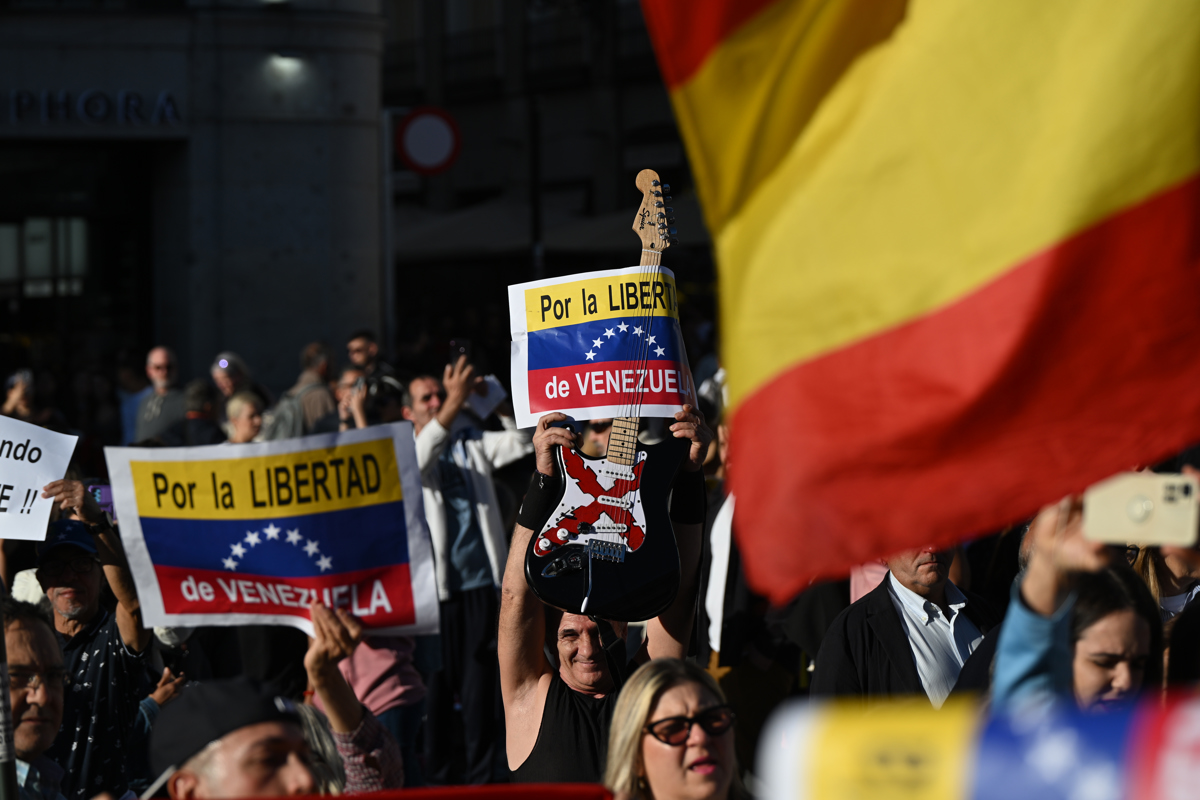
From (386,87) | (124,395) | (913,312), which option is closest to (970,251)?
(913,312)

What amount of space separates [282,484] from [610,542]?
101cm

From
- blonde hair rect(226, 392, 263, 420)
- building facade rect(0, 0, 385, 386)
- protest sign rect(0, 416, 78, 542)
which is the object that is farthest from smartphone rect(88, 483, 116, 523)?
building facade rect(0, 0, 385, 386)

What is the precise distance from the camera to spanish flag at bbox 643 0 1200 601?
7.30 feet

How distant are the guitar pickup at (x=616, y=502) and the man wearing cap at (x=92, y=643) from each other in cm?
157

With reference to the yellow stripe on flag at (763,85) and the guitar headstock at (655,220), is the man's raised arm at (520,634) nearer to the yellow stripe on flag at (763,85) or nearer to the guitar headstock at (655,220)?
the guitar headstock at (655,220)

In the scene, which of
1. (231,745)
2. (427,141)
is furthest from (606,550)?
(427,141)

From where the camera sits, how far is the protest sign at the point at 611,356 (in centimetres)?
471

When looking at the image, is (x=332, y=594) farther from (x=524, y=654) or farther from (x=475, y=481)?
(x=475, y=481)

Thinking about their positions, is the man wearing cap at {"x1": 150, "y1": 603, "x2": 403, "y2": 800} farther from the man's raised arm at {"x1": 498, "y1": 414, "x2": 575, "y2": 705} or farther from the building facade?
the building facade

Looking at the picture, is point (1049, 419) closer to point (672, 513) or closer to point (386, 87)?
point (672, 513)

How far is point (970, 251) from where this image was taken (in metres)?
2.25

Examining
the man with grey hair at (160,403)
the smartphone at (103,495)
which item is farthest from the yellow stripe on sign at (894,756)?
the man with grey hair at (160,403)

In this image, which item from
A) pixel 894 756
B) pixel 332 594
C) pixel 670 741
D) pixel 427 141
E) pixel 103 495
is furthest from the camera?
pixel 427 141

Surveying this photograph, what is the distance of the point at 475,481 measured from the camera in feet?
24.8
